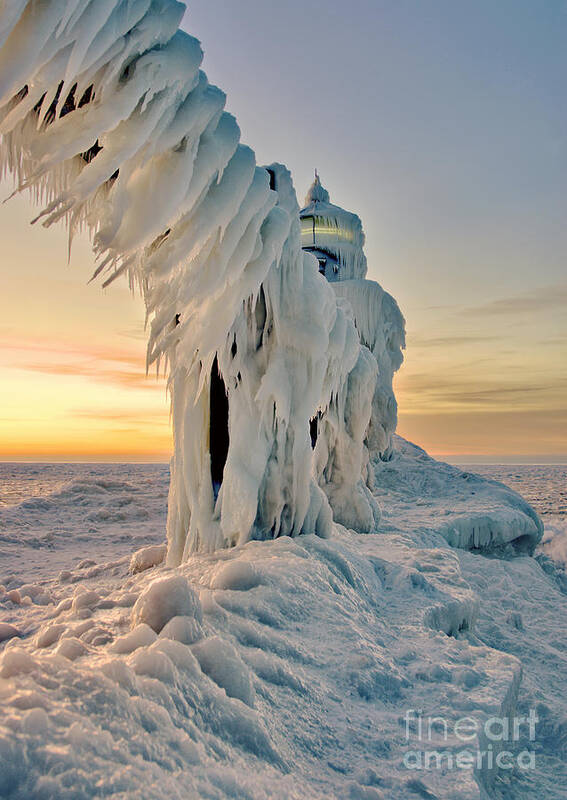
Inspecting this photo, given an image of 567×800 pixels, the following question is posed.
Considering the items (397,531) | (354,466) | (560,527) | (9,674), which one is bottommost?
(560,527)

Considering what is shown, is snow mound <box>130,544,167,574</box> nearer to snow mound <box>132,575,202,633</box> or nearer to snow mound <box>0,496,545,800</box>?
snow mound <box>0,496,545,800</box>

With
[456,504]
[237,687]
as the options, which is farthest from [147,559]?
[456,504]

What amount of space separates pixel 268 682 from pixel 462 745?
Answer: 74 centimetres

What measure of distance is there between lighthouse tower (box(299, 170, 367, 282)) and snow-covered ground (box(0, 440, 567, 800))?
13.0 metres

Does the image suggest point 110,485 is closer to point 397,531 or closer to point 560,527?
point 397,531

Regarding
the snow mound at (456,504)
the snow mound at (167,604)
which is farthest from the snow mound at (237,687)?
the snow mound at (456,504)

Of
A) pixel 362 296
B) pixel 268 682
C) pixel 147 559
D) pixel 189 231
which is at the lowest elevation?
pixel 147 559

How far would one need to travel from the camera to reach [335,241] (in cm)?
1606

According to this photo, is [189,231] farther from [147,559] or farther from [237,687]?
[147,559]

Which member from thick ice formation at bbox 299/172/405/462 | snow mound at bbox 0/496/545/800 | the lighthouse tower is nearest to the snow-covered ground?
snow mound at bbox 0/496/545/800

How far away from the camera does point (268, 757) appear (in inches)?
58.7

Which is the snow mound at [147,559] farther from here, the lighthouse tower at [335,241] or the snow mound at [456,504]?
the lighthouse tower at [335,241]

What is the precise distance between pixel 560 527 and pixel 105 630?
13.1 m

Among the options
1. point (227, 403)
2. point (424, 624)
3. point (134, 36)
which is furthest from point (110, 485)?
point (134, 36)
